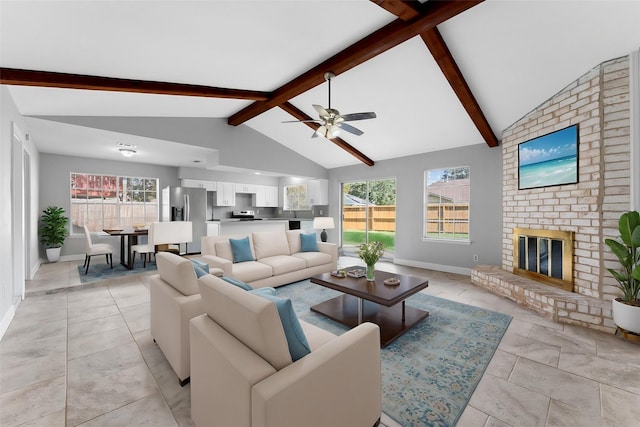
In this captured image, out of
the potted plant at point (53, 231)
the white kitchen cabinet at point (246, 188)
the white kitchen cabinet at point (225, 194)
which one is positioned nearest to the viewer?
the potted plant at point (53, 231)

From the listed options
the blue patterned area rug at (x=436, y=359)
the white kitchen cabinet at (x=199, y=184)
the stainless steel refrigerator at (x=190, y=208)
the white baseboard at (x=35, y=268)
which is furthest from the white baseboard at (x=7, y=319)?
the white kitchen cabinet at (x=199, y=184)

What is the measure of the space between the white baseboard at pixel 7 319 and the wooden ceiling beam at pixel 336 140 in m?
4.41

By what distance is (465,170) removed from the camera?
5.27 meters

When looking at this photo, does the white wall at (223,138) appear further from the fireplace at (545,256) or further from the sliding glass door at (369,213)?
the fireplace at (545,256)

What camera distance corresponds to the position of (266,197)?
8.52 m

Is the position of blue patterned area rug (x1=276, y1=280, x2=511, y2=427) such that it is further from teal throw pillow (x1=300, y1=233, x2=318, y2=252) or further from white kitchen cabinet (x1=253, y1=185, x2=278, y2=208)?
white kitchen cabinet (x1=253, y1=185, x2=278, y2=208)

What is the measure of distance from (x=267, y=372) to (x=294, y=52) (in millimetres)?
3252

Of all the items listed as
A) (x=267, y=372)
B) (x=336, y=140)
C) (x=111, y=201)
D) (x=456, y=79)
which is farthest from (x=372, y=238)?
(x=111, y=201)

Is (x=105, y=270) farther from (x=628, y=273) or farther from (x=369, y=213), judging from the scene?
(x=628, y=273)

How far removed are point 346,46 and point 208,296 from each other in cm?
308

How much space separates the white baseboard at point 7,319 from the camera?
261 cm

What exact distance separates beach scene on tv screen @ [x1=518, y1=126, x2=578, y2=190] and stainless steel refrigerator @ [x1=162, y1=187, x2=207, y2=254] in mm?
6466

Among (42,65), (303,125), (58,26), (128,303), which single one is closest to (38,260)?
(128,303)

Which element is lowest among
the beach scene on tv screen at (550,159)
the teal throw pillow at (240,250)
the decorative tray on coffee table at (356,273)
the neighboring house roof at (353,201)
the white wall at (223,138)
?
the decorative tray on coffee table at (356,273)
